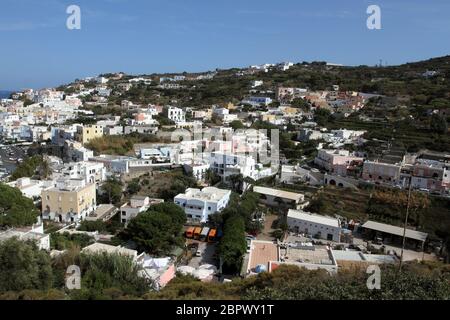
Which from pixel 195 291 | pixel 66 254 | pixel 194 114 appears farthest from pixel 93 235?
pixel 194 114

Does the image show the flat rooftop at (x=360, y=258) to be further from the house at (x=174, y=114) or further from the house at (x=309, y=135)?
the house at (x=174, y=114)

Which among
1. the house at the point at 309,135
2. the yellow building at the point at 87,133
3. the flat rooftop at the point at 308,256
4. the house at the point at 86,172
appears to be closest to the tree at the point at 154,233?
the flat rooftop at the point at 308,256

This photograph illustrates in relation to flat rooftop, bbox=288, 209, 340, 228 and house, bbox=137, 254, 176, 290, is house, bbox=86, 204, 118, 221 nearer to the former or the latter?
house, bbox=137, 254, 176, 290

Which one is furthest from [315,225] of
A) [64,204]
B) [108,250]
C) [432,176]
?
[64,204]

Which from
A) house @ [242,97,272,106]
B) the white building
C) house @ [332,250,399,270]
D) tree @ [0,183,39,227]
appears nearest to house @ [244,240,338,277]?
house @ [332,250,399,270]

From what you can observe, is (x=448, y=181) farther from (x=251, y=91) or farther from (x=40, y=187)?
(x=251, y=91)

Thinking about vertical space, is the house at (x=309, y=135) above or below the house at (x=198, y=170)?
above
